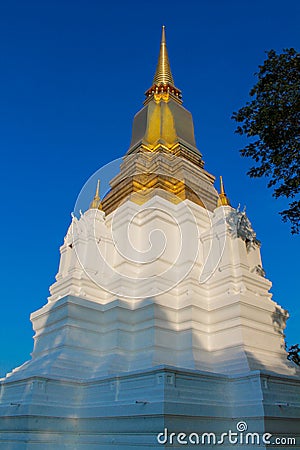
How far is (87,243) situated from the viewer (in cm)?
1661

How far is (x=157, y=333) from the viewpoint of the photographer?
12758 mm

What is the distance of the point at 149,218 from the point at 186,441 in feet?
32.2

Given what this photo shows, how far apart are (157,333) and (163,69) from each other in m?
25.2

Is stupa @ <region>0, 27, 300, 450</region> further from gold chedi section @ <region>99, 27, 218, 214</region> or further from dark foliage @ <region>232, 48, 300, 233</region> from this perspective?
dark foliage @ <region>232, 48, 300, 233</region>

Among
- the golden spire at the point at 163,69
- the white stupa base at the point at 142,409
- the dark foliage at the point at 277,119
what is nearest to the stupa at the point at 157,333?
the white stupa base at the point at 142,409

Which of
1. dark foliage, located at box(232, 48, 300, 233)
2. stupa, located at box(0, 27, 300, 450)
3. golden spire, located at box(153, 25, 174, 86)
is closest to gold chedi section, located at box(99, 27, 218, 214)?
stupa, located at box(0, 27, 300, 450)

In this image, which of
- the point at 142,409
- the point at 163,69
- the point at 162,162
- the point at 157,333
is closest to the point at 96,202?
the point at 162,162

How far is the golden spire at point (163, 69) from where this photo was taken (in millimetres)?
29619

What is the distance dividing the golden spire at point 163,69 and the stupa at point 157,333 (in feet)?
32.3

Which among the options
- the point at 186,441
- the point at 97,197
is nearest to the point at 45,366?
the point at 186,441

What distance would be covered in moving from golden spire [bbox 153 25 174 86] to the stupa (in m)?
9.86

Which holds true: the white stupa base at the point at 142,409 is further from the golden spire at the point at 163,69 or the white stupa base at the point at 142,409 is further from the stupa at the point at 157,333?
the golden spire at the point at 163,69

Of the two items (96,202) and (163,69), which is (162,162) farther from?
(163,69)

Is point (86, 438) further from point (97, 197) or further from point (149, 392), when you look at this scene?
point (97, 197)
